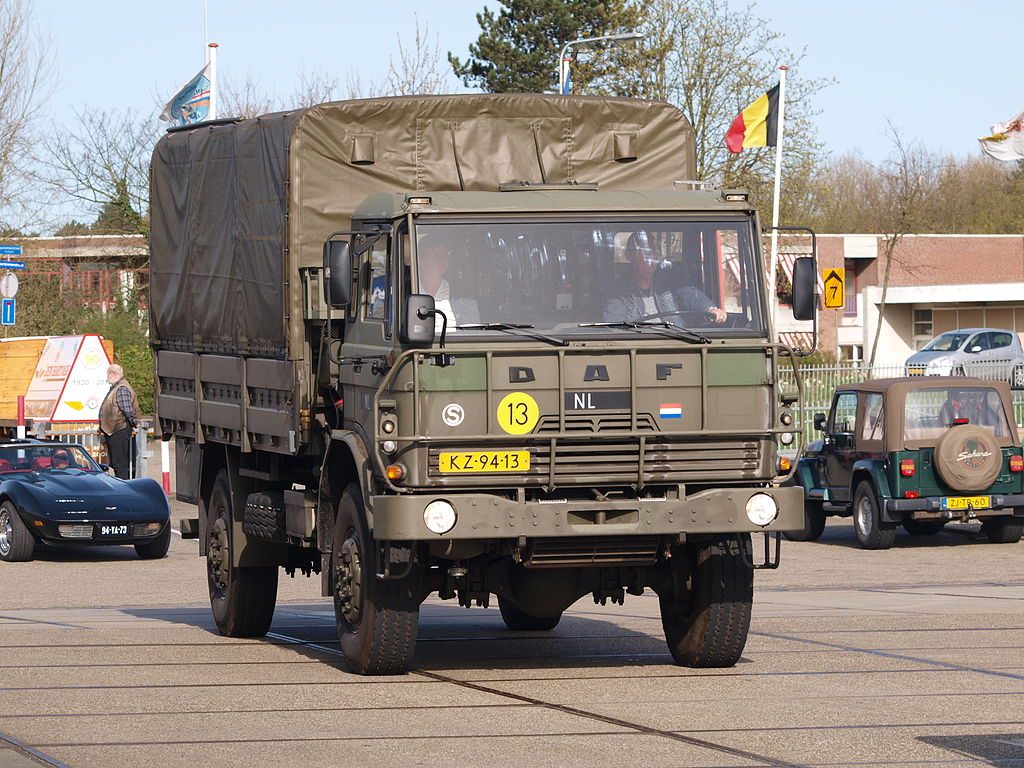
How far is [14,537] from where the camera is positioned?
20297mm

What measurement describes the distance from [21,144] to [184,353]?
124ft

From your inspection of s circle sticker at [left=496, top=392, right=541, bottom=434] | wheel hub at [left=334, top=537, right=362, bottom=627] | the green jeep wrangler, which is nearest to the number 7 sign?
the green jeep wrangler

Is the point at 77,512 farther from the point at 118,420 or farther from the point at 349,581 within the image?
the point at 349,581

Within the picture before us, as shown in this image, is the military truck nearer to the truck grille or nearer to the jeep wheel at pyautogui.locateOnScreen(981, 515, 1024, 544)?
the truck grille

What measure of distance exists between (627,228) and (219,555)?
4866 mm

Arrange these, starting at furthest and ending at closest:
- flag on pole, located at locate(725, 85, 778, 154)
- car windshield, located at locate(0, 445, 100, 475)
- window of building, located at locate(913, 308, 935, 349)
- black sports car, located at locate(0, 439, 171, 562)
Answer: window of building, located at locate(913, 308, 935, 349) < flag on pole, located at locate(725, 85, 778, 154) < car windshield, located at locate(0, 445, 100, 475) < black sports car, located at locate(0, 439, 171, 562)

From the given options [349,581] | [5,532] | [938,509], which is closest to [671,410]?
[349,581]

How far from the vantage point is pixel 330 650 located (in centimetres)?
1218

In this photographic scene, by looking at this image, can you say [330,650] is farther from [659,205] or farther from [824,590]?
[824,590]

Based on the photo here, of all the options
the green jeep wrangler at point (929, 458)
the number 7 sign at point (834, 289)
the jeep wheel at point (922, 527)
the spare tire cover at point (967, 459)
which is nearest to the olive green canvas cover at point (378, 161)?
the spare tire cover at point (967, 459)

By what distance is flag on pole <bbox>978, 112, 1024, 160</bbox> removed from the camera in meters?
A: 32.0

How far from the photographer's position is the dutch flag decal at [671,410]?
984 cm

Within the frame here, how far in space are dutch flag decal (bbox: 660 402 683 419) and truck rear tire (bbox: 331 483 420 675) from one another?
163cm

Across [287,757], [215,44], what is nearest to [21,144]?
[215,44]
